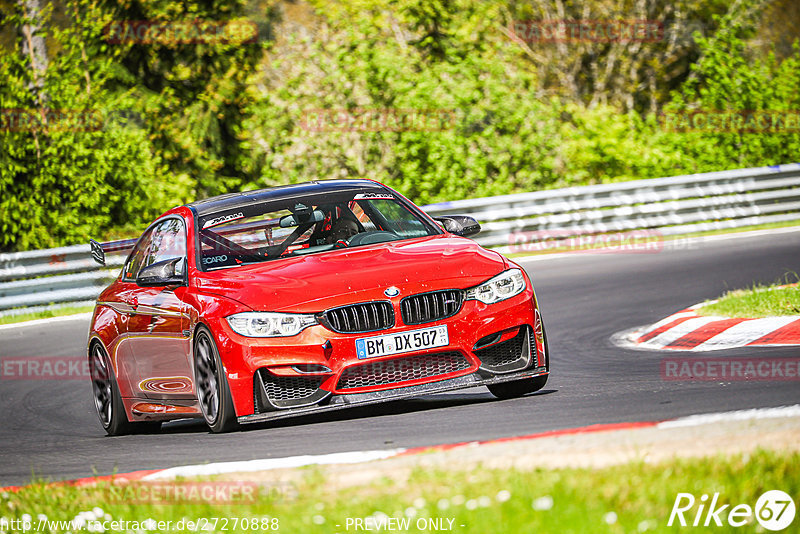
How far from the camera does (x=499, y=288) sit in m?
7.32

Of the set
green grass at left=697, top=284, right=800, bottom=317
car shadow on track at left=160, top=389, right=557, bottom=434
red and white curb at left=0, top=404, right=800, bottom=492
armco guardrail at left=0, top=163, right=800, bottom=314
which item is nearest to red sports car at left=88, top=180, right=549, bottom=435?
car shadow on track at left=160, top=389, right=557, bottom=434

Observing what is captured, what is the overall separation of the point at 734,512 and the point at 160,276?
15.3 ft

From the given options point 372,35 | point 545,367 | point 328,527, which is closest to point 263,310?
point 545,367

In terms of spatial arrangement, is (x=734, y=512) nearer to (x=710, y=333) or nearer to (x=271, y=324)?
(x=271, y=324)

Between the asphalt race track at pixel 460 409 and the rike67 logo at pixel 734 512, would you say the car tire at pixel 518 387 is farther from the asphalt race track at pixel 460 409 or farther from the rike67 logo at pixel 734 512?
the rike67 logo at pixel 734 512

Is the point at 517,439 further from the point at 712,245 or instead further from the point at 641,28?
the point at 641,28

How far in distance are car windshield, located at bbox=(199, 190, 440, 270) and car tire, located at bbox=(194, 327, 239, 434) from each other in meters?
0.72

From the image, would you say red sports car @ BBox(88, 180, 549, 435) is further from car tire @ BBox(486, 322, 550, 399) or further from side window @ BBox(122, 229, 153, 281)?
side window @ BBox(122, 229, 153, 281)

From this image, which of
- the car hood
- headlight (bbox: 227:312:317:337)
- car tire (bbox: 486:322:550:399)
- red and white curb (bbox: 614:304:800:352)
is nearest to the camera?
headlight (bbox: 227:312:317:337)

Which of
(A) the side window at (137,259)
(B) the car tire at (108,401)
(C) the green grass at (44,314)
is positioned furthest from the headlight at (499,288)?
(C) the green grass at (44,314)

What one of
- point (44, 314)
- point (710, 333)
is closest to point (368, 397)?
point (710, 333)

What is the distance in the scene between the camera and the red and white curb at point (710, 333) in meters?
9.13

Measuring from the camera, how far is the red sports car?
6.88 meters

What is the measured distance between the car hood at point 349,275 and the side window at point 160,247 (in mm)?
725
